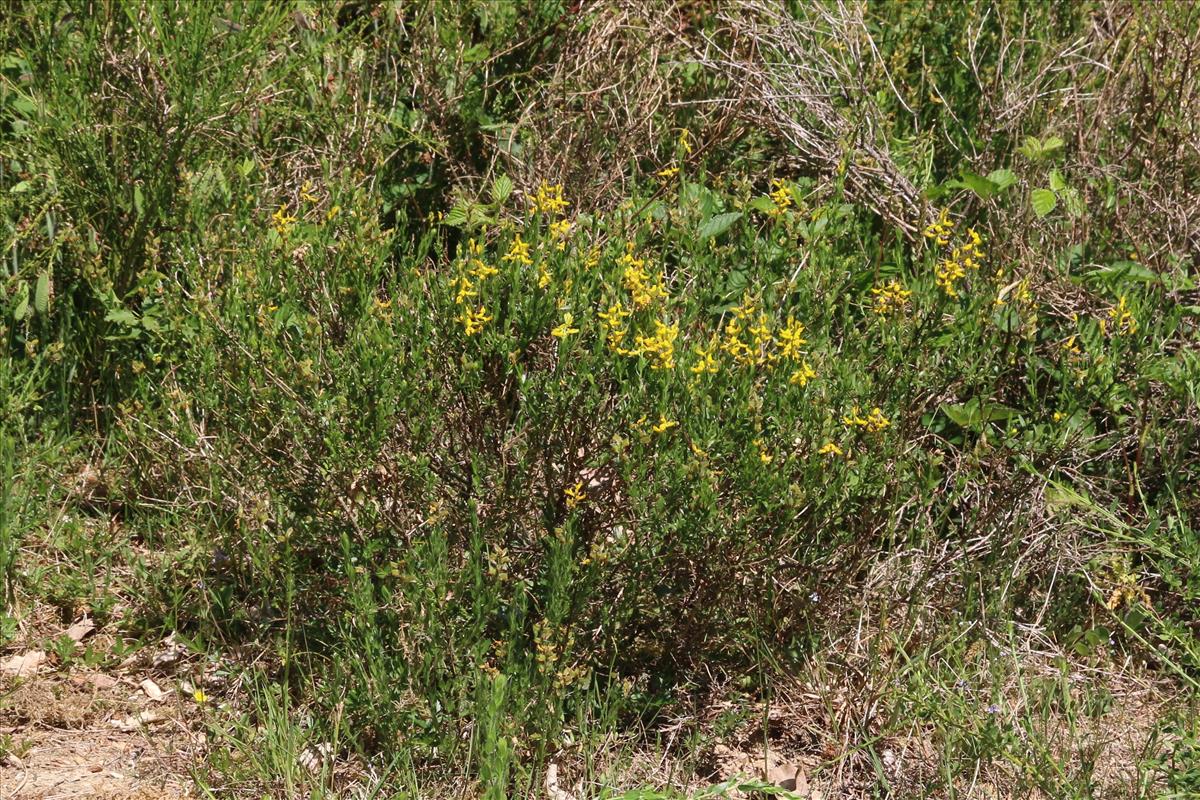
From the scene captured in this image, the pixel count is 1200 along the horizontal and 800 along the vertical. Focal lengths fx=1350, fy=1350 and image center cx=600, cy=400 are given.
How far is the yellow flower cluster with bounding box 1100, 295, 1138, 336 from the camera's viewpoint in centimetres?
383

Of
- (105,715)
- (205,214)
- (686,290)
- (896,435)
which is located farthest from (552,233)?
(105,715)

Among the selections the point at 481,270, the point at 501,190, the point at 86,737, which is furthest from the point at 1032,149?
the point at 86,737

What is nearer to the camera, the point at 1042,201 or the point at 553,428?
the point at 553,428

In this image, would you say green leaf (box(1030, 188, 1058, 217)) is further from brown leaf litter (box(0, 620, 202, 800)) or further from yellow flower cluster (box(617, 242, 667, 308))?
brown leaf litter (box(0, 620, 202, 800))

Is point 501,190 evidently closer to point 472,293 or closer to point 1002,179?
point 472,293

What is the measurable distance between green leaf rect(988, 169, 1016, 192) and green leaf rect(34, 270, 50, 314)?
3.05m

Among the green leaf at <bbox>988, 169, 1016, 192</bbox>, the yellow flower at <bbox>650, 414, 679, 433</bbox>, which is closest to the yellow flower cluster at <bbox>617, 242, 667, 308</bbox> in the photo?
the yellow flower at <bbox>650, 414, 679, 433</bbox>

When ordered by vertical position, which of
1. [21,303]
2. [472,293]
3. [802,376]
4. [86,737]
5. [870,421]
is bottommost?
[86,737]

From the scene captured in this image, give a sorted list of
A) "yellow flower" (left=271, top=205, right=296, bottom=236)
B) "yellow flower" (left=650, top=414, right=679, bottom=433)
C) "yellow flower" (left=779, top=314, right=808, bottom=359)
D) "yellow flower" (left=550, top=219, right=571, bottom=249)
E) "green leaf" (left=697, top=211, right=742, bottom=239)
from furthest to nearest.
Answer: "green leaf" (left=697, top=211, right=742, bottom=239)
"yellow flower" (left=271, top=205, right=296, bottom=236)
"yellow flower" (left=550, top=219, right=571, bottom=249)
"yellow flower" (left=779, top=314, right=808, bottom=359)
"yellow flower" (left=650, top=414, right=679, bottom=433)

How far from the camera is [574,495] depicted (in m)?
3.33

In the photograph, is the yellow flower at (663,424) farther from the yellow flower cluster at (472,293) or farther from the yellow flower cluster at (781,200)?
the yellow flower cluster at (781,200)

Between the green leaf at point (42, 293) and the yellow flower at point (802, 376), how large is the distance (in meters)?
2.45

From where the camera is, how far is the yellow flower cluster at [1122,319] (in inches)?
151

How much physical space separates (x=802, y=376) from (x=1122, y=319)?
120 centimetres
